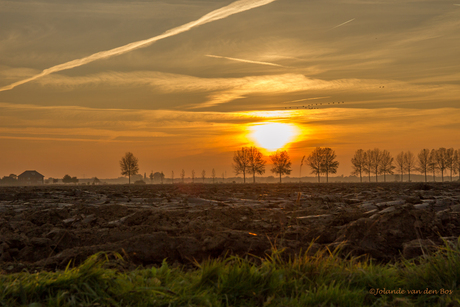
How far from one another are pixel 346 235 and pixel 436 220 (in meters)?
2.41

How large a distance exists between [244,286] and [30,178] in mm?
168866

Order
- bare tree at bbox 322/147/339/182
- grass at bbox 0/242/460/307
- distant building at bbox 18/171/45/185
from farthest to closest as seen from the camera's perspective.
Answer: distant building at bbox 18/171/45/185
bare tree at bbox 322/147/339/182
grass at bbox 0/242/460/307

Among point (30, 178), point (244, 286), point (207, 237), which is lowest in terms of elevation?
point (30, 178)

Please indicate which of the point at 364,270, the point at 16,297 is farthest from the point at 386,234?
the point at 16,297

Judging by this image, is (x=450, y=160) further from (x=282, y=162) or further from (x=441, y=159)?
(x=282, y=162)

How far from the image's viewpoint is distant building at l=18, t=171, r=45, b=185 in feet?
484

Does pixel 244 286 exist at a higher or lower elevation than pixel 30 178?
higher

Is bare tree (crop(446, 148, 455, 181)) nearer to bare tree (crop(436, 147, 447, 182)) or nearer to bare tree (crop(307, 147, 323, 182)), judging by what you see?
bare tree (crop(436, 147, 447, 182))

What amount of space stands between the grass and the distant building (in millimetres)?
164043

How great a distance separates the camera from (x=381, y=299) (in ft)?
11.4

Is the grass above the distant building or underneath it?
above

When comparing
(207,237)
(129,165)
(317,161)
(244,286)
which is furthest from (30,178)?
(244,286)

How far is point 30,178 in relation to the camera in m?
149

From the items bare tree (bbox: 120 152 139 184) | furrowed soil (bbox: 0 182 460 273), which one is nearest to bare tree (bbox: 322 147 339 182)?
bare tree (bbox: 120 152 139 184)
